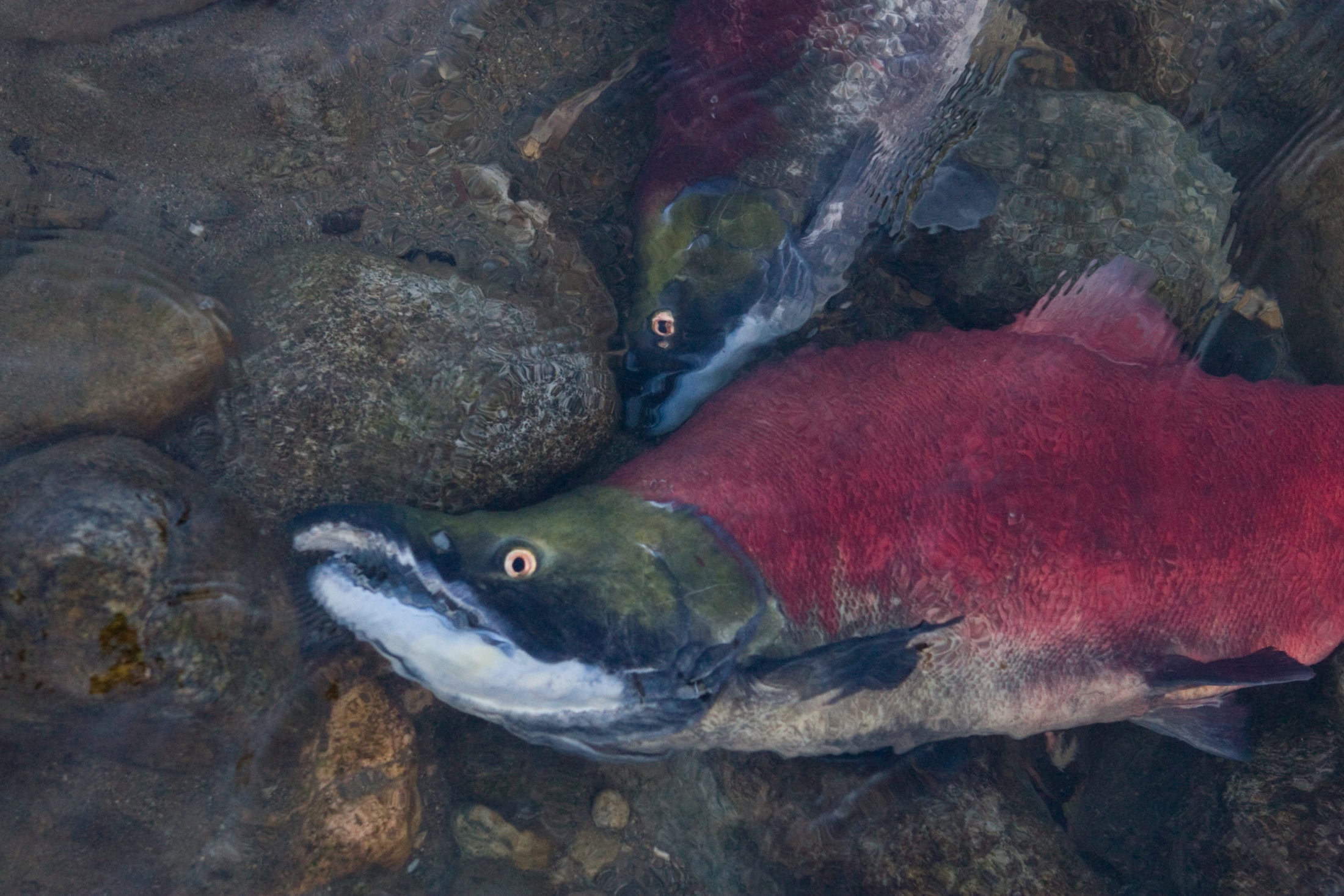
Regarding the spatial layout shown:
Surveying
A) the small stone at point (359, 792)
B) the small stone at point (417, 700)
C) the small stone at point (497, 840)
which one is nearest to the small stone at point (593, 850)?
the small stone at point (497, 840)

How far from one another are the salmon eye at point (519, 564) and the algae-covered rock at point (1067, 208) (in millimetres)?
2306

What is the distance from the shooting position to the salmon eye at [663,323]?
11.2 feet

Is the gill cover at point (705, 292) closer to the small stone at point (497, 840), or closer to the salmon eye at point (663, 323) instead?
the salmon eye at point (663, 323)

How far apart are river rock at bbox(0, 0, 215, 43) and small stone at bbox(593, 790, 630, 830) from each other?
3.99 metres

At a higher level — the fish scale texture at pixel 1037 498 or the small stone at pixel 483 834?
the fish scale texture at pixel 1037 498

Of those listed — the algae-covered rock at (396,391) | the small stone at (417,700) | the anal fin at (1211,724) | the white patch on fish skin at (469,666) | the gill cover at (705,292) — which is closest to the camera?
the white patch on fish skin at (469,666)

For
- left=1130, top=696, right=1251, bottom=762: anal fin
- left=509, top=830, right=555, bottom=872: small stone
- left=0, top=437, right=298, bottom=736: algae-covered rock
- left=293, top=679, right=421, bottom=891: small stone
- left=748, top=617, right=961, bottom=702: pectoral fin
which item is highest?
left=748, top=617, right=961, bottom=702: pectoral fin

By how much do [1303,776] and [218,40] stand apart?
18.5 ft

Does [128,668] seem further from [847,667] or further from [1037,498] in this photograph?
[1037,498]

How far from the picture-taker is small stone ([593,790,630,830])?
372cm

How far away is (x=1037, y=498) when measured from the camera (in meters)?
2.89

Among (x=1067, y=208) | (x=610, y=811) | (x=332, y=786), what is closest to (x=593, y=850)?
(x=610, y=811)

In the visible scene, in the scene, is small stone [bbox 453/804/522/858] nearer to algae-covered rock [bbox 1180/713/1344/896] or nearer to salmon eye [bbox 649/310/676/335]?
salmon eye [bbox 649/310/676/335]

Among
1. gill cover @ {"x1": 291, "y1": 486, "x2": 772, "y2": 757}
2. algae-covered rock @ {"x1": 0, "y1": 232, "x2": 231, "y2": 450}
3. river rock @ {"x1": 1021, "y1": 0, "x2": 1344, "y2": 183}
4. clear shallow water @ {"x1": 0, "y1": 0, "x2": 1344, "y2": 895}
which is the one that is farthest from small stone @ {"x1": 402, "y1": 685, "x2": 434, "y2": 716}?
river rock @ {"x1": 1021, "y1": 0, "x2": 1344, "y2": 183}
